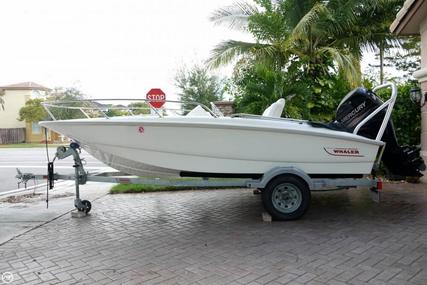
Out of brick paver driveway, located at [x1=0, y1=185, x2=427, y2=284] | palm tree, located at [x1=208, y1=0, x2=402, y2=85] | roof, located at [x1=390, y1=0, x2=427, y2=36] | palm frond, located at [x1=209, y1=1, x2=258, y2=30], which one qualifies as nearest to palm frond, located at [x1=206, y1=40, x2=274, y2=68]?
palm tree, located at [x1=208, y1=0, x2=402, y2=85]

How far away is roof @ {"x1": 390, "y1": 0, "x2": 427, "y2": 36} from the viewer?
314 inches

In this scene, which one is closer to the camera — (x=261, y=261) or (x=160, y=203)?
(x=261, y=261)

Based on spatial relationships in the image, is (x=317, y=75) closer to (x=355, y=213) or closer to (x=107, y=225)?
(x=355, y=213)

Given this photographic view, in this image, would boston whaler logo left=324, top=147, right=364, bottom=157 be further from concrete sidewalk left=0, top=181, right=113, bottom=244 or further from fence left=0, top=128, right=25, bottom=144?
fence left=0, top=128, right=25, bottom=144

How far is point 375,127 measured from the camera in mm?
6203

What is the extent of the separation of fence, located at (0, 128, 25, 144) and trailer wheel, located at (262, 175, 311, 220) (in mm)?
44691

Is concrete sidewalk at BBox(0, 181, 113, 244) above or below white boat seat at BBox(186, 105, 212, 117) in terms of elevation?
below

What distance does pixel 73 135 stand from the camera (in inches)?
229

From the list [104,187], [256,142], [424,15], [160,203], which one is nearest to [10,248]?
[160,203]

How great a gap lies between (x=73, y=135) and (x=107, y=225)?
1.41 metres

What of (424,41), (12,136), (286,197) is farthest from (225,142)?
(12,136)

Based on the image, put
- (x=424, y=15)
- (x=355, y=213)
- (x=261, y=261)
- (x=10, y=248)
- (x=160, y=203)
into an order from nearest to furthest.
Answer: (x=261, y=261) < (x=10, y=248) < (x=355, y=213) < (x=160, y=203) < (x=424, y=15)

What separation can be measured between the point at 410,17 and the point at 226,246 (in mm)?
6700

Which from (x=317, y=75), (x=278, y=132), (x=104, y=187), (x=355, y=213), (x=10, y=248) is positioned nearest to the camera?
(x=10, y=248)
